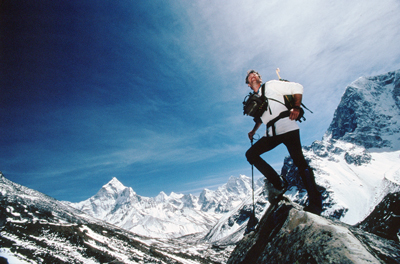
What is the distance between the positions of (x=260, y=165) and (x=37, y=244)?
377 ft

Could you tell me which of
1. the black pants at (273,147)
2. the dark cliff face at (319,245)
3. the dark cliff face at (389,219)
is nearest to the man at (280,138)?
the black pants at (273,147)

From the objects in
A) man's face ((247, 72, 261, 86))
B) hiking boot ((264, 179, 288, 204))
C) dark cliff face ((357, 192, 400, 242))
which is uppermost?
man's face ((247, 72, 261, 86))

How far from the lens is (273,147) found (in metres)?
4.96

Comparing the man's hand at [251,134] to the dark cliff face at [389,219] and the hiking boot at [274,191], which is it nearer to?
the hiking boot at [274,191]

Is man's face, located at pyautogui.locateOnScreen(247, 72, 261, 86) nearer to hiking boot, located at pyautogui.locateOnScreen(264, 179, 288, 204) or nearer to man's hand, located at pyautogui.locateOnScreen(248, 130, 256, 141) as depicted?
man's hand, located at pyautogui.locateOnScreen(248, 130, 256, 141)

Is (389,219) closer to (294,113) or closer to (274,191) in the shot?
(274,191)

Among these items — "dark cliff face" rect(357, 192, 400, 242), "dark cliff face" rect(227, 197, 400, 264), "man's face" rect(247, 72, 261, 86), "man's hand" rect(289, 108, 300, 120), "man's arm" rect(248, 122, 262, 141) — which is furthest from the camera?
"dark cliff face" rect(357, 192, 400, 242)

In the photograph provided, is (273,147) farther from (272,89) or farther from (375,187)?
(375,187)

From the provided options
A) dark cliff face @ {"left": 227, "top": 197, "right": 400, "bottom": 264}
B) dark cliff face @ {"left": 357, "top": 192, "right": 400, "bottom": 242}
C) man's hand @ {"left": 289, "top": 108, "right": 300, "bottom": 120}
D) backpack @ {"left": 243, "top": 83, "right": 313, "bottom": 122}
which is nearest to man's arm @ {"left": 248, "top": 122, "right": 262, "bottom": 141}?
backpack @ {"left": 243, "top": 83, "right": 313, "bottom": 122}

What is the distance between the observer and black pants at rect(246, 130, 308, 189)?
4.24 metres

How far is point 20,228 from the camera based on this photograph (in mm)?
93750

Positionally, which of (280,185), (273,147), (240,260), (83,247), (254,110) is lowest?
(83,247)

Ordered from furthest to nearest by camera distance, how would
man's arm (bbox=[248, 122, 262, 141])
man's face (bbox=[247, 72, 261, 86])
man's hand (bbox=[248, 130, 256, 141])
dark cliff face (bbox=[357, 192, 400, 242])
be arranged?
dark cliff face (bbox=[357, 192, 400, 242]) < man's hand (bbox=[248, 130, 256, 141]) < man's arm (bbox=[248, 122, 262, 141]) < man's face (bbox=[247, 72, 261, 86])

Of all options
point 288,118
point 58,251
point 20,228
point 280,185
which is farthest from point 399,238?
point 20,228
